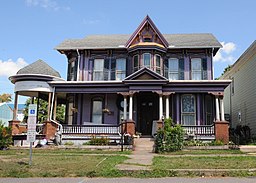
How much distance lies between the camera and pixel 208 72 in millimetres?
23234

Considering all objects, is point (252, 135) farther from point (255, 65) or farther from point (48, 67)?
point (48, 67)

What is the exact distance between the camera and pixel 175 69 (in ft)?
78.1

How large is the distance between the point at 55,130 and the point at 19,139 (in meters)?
2.64

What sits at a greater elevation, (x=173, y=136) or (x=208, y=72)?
(x=208, y=72)

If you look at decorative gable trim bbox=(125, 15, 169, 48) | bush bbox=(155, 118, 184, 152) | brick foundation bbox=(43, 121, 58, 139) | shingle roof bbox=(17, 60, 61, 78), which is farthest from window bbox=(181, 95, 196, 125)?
shingle roof bbox=(17, 60, 61, 78)

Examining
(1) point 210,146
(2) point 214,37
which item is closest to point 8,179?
(1) point 210,146

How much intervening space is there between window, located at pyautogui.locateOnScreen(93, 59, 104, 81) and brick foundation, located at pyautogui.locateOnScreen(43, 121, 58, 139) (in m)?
5.43

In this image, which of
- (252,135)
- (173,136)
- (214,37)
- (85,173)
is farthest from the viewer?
(214,37)

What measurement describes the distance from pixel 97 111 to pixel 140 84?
4.66m

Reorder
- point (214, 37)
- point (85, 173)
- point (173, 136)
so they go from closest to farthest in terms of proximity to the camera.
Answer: point (85, 173) < point (173, 136) < point (214, 37)

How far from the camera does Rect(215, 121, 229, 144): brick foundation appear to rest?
1934cm

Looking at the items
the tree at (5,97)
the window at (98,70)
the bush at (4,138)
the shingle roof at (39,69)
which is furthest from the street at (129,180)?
the tree at (5,97)

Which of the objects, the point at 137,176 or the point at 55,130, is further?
the point at 55,130

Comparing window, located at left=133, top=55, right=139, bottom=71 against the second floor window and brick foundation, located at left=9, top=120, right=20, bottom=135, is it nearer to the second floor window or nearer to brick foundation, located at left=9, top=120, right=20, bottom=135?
the second floor window
